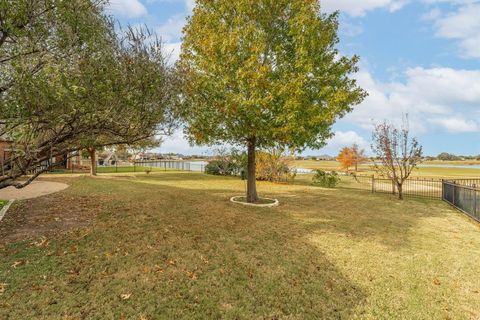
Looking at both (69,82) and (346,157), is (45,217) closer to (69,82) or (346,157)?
(69,82)

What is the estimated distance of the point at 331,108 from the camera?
11.5m

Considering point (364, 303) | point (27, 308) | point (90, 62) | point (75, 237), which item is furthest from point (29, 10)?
point (364, 303)

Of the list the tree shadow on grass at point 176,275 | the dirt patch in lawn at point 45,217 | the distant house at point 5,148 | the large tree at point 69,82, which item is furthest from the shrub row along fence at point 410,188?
the distant house at point 5,148

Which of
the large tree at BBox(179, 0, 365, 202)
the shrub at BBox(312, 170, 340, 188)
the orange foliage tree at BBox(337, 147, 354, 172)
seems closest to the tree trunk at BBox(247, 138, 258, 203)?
the large tree at BBox(179, 0, 365, 202)

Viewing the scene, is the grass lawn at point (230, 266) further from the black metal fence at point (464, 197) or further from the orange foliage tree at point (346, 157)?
the orange foliage tree at point (346, 157)

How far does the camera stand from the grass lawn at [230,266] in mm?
4926

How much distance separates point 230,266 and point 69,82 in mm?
5333

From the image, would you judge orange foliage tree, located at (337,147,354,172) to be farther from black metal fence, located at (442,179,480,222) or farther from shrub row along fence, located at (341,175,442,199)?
black metal fence, located at (442,179,480,222)

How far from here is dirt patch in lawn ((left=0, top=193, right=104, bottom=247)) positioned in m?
8.18

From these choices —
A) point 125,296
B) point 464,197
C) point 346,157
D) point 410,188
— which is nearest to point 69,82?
point 125,296

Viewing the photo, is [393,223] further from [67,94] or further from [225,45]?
[67,94]

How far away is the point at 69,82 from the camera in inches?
228

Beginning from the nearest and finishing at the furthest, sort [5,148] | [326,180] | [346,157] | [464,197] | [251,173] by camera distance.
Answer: [5,148] < [464,197] < [251,173] < [326,180] < [346,157]

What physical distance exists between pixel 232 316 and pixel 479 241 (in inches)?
362
